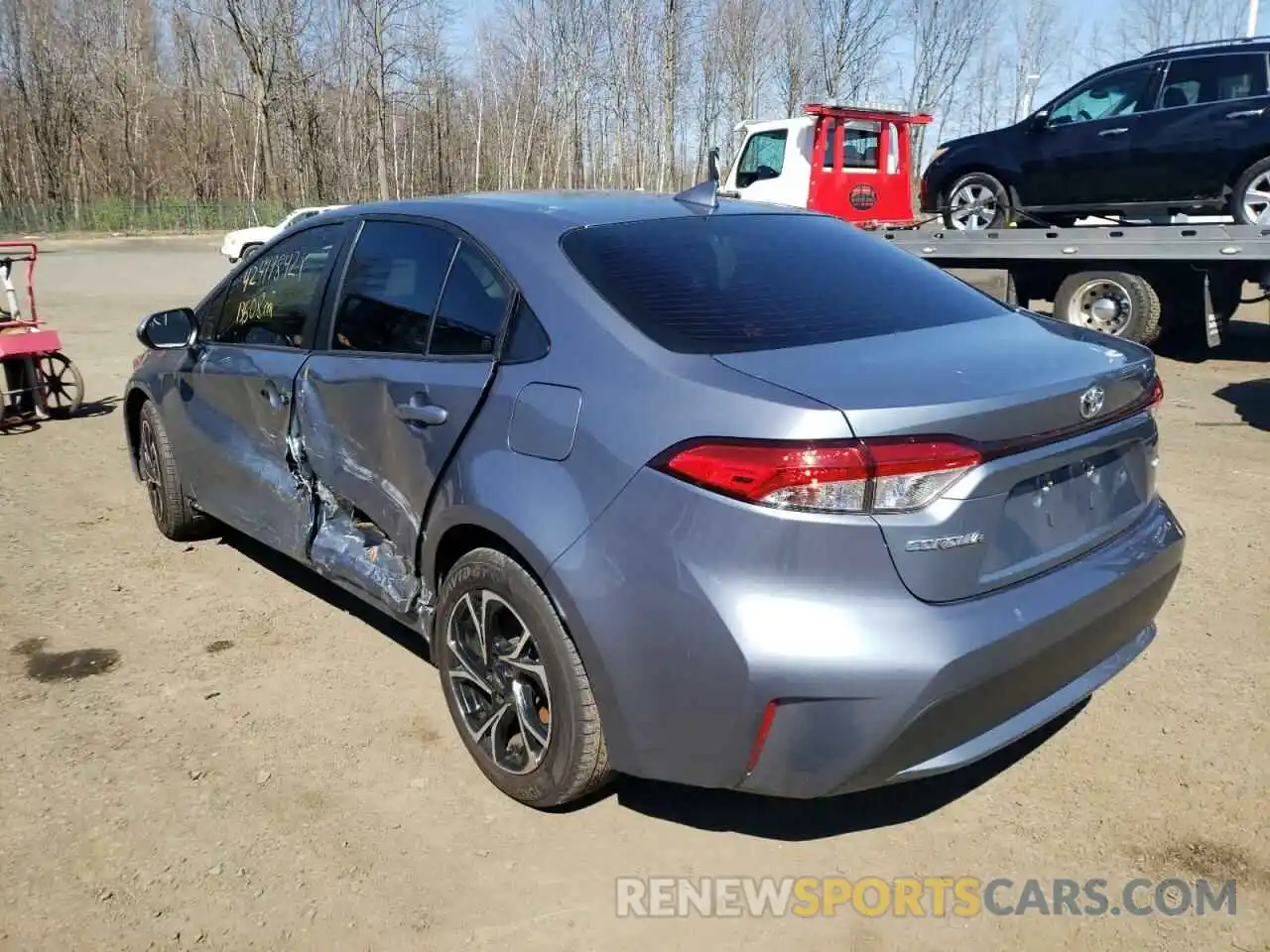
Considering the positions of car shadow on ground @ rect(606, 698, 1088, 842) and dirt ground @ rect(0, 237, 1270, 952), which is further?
car shadow on ground @ rect(606, 698, 1088, 842)

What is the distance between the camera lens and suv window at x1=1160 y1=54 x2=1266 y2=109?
374 inches

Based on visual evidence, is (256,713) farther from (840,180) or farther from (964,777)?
(840,180)

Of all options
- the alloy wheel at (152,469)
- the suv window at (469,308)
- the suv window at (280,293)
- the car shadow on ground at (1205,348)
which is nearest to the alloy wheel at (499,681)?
the suv window at (469,308)

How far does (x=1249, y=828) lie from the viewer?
9.34 feet

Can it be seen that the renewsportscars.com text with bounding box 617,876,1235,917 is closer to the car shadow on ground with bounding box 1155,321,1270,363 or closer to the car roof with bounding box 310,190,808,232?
the car roof with bounding box 310,190,808,232

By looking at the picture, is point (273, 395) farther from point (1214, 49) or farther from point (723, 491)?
point (1214, 49)

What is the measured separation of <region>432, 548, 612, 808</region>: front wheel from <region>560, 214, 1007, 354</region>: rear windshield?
77 centimetres

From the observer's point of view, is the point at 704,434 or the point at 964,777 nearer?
the point at 704,434

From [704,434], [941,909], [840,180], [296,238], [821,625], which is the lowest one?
[941,909]

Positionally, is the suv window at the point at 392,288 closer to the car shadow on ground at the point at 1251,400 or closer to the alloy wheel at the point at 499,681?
the alloy wheel at the point at 499,681

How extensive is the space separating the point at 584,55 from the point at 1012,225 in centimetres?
4034

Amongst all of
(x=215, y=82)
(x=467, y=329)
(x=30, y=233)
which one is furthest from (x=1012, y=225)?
(x=215, y=82)

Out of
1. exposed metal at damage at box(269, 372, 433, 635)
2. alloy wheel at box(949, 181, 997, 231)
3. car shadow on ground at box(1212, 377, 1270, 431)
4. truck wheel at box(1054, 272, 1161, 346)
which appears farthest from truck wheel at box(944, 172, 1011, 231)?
exposed metal at damage at box(269, 372, 433, 635)

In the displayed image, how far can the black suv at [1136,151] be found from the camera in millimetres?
9570
